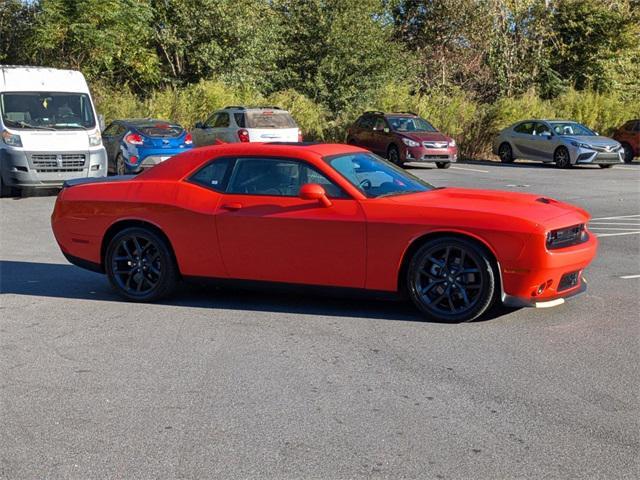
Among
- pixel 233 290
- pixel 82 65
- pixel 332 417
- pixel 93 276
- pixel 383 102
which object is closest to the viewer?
pixel 332 417

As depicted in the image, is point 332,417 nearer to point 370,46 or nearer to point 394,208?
point 394,208

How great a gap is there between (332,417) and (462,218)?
2517 mm

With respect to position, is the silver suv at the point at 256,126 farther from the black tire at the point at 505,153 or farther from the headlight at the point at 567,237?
the headlight at the point at 567,237

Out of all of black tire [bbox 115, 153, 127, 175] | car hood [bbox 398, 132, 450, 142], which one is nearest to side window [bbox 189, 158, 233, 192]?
black tire [bbox 115, 153, 127, 175]

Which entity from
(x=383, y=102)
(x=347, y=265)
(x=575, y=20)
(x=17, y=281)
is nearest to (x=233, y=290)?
(x=347, y=265)

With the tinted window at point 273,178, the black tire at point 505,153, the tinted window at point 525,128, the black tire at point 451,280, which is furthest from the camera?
the black tire at point 505,153

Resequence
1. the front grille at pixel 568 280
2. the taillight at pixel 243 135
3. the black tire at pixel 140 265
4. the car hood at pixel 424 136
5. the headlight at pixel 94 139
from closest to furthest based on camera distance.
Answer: the front grille at pixel 568 280, the black tire at pixel 140 265, the headlight at pixel 94 139, the taillight at pixel 243 135, the car hood at pixel 424 136

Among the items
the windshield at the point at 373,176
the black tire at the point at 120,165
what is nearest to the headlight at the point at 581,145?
the black tire at the point at 120,165

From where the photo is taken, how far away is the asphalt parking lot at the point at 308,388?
4535 mm

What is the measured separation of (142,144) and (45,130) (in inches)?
132

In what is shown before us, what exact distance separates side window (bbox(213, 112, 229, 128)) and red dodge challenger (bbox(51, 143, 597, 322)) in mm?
16302

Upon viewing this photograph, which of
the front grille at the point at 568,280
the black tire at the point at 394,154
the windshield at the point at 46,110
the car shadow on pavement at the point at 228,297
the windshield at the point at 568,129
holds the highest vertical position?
the windshield at the point at 46,110

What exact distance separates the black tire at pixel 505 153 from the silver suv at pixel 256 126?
28.3 feet

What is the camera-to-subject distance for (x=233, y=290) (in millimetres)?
8766
